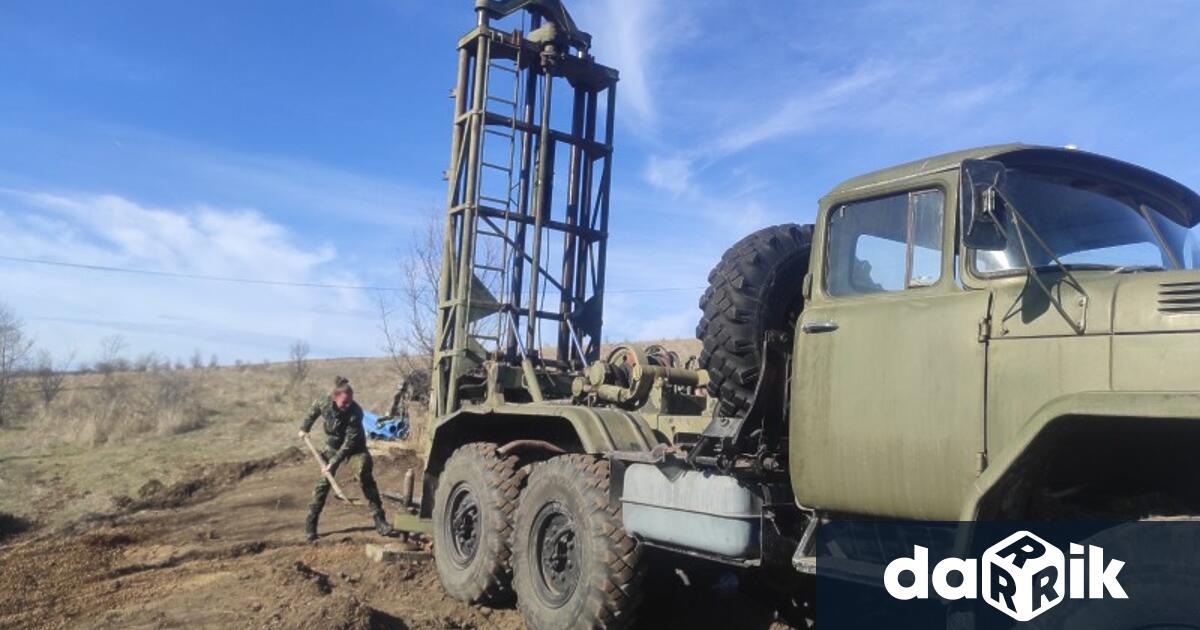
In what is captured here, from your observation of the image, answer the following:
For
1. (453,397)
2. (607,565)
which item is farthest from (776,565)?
(453,397)

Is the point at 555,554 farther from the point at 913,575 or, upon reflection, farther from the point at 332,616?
the point at 913,575

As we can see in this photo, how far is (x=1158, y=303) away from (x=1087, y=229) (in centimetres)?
80

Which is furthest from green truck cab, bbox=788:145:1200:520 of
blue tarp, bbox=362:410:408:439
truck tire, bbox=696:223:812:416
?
blue tarp, bbox=362:410:408:439

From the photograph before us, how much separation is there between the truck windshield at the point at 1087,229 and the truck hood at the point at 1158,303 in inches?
15.2

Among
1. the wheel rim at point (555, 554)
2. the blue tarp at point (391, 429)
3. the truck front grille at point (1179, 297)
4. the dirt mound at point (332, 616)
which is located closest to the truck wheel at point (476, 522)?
the wheel rim at point (555, 554)

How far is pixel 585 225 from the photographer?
9.17 meters

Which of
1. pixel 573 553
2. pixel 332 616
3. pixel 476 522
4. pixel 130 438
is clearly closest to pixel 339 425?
pixel 476 522

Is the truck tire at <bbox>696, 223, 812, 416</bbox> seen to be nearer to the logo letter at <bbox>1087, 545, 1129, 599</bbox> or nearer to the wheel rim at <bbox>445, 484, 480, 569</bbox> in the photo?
the logo letter at <bbox>1087, 545, 1129, 599</bbox>

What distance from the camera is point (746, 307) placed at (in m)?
5.30

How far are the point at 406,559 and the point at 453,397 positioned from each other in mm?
1459

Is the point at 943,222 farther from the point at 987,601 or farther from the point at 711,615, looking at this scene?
the point at 711,615

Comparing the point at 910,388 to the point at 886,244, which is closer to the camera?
the point at 910,388

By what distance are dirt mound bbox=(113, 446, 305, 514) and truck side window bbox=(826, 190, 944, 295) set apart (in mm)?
11656

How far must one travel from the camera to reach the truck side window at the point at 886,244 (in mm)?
4250
